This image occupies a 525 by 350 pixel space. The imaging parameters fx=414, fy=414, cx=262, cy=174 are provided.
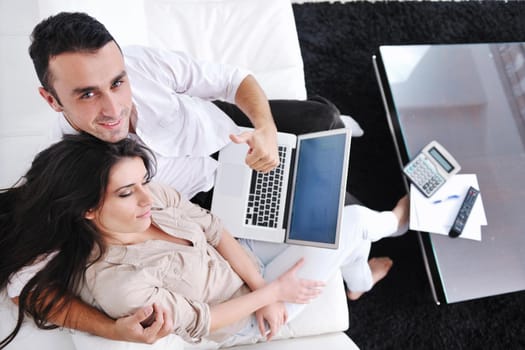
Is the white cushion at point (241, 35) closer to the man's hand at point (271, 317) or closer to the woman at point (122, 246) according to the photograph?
the woman at point (122, 246)

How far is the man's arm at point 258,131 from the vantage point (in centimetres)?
120

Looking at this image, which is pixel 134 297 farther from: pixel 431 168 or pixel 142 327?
pixel 431 168

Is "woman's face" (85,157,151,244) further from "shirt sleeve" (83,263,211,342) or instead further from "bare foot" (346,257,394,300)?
"bare foot" (346,257,394,300)

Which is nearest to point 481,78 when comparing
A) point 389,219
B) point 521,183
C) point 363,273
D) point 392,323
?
point 521,183

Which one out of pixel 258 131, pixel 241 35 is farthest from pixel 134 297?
pixel 241 35

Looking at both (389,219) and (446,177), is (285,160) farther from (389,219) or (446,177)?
(446,177)

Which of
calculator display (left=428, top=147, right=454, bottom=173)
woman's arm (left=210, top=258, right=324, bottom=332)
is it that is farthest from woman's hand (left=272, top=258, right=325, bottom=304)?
calculator display (left=428, top=147, right=454, bottom=173)

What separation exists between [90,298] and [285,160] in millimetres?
746

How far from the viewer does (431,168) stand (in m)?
1.58

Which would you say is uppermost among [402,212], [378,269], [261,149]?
[261,149]

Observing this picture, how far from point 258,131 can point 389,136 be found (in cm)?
104

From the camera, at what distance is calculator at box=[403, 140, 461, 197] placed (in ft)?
5.14

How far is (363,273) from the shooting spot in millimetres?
1593

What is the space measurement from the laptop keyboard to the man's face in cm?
51
